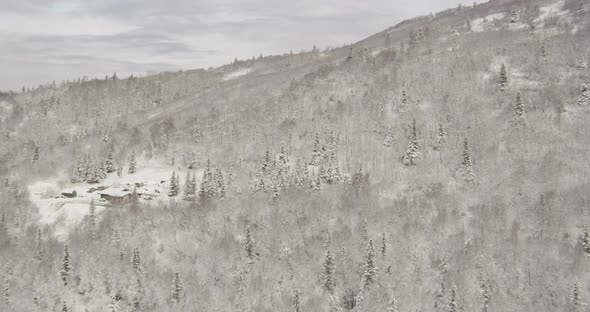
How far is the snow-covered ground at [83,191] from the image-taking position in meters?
71.2

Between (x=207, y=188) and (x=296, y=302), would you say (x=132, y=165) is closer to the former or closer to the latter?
(x=207, y=188)

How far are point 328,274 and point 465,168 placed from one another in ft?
88.0

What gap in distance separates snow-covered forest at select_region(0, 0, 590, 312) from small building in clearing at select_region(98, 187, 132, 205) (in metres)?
0.44

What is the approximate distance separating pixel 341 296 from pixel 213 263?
53.2 ft

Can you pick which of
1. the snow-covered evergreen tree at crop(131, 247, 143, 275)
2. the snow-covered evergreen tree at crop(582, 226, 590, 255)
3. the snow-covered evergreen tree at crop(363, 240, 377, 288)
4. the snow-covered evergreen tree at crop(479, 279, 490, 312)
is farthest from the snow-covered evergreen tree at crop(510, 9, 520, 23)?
the snow-covered evergreen tree at crop(131, 247, 143, 275)

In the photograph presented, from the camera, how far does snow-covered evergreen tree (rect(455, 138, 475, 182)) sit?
7093cm

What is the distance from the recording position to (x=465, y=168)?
71750 mm

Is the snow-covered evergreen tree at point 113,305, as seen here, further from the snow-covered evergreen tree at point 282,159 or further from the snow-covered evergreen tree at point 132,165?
the snow-covered evergreen tree at point 282,159

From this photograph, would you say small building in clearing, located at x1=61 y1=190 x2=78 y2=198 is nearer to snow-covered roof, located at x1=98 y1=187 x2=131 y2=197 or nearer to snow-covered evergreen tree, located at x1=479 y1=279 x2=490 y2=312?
snow-covered roof, located at x1=98 y1=187 x2=131 y2=197

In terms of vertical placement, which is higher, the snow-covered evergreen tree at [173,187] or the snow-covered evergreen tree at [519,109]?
the snow-covered evergreen tree at [519,109]

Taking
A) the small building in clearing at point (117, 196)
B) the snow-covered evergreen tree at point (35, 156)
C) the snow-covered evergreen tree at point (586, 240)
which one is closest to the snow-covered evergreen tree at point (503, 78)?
the snow-covered evergreen tree at point (586, 240)

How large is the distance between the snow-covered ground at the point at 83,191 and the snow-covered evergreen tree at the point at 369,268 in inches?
1235

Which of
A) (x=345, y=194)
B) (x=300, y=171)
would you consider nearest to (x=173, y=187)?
(x=300, y=171)

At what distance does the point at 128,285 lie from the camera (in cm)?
5988
